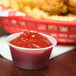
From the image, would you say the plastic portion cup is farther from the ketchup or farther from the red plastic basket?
the red plastic basket

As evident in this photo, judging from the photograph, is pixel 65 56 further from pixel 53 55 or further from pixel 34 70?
pixel 34 70

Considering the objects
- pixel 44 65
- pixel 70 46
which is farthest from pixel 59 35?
pixel 44 65

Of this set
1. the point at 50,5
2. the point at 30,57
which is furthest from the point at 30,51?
the point at 50,5

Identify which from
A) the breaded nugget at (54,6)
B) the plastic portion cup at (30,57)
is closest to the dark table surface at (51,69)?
the plastic portion cup at (30,57)

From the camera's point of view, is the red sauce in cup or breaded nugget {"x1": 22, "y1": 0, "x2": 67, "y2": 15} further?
breaded nugget {"x1": 22, "y1": 0, "x2": 67, "y2": 15}

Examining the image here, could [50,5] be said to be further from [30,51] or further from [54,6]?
[30,51]

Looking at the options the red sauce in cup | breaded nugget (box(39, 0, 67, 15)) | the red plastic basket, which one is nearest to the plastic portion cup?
the red sauce in cup

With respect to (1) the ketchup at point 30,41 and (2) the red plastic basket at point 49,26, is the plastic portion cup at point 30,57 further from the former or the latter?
(2) the red plastic basket at point 49,26
